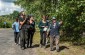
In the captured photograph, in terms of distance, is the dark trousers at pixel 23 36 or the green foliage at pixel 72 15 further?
the dark trousers at pixel 23 36

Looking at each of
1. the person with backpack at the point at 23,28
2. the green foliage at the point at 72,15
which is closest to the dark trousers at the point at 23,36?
the person with backpack at the point at 23,28

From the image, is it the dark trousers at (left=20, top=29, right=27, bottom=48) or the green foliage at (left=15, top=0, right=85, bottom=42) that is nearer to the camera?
the green foliage at (left=15, top=0, right=85, bottom=42)

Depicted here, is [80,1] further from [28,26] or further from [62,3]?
[28,26]

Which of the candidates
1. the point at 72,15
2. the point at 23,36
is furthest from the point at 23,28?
the point at 72,15

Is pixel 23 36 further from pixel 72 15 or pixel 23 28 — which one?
pixel 72 15

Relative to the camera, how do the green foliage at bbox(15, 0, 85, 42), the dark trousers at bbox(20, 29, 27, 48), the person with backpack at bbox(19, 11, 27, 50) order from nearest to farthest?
the green foliage at bbox(15, 0, 85, 42), the person with backpack at bbox(19, 11, 27, 50), the dark trousers at bbox(20, 29, 27, 48)

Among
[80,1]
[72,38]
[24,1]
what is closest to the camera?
[80,1]

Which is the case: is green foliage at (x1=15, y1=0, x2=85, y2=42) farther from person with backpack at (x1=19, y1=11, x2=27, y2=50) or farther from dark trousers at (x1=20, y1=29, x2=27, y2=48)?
dark trousers at (x1=20, y1=29, x2=27, y2=48)

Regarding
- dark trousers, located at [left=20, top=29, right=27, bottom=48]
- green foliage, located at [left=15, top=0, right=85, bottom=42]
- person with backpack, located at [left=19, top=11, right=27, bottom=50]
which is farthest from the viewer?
dark trousers, located at [left=20, top=29, right=27, bottom=48]

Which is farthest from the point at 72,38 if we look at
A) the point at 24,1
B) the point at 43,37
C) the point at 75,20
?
the point at 24,1

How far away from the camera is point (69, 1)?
54.2 feet

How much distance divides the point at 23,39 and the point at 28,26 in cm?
80

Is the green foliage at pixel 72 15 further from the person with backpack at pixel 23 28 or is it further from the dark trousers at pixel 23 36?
the dark trousers at pixel 23 36

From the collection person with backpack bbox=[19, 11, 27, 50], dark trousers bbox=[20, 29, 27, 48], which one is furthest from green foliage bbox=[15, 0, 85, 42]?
dark trousers bbox=[20, 29, 27, 48]
